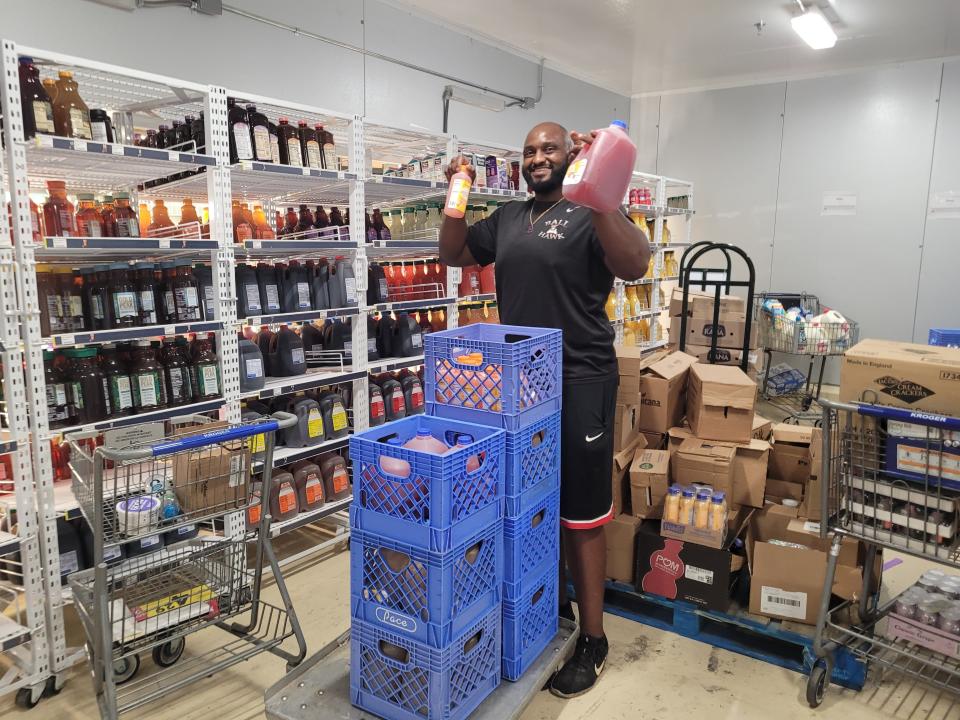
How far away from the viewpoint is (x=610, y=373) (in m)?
2.44

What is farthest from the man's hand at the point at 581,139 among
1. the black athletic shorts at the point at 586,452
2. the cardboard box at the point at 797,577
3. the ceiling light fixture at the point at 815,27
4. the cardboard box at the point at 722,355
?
the ceiling light fixture at the point at 815,27

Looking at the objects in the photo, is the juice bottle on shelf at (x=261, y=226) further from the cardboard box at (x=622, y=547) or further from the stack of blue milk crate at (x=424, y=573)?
the cardboard box at (x=622, y=547)

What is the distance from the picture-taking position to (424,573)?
1.74 meters

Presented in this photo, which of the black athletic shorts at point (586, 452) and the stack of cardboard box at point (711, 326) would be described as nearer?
the black athletic shorts at point (586, 452)

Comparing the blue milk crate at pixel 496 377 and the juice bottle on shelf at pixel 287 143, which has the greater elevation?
the juice bottle on shelf at pixel 287 143

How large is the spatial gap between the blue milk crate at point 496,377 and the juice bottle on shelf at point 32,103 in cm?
174

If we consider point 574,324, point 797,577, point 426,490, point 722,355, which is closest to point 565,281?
point 574,324

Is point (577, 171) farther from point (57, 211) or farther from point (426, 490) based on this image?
point (57, 211)

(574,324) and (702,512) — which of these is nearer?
(574,324)

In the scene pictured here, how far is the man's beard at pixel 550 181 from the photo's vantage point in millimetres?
2391

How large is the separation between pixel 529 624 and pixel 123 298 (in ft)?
6.98

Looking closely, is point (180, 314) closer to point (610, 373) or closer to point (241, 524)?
point (241, 524)

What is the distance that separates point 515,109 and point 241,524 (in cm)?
553

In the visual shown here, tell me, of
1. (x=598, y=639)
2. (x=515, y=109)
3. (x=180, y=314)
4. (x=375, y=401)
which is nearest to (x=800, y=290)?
(x=515, y=109)
